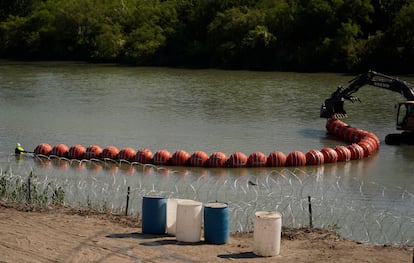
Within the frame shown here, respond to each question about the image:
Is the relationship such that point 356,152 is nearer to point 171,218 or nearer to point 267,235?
point 171,218

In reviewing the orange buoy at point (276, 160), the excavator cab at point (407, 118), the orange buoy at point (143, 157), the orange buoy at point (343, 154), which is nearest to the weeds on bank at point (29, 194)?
the orange buoy at point (143, 157)

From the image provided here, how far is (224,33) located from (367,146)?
53424 mm

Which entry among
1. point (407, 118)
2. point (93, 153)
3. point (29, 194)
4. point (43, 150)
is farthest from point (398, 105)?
point (29, 194)

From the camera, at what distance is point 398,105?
31.0m

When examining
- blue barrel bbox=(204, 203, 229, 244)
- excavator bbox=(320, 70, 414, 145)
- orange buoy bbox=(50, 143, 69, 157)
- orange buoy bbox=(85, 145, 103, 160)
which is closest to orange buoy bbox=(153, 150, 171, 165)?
orange buoy bbox=(85, 145, 103, 160)

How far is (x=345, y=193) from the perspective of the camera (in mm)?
22828

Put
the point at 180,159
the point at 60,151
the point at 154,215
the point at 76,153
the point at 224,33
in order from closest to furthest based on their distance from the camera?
the point at 154,215 < the point at 180,159 < the point at 76,153 < the point at 60,151 < the point at 224,33

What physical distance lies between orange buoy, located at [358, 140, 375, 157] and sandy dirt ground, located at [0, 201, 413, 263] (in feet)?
44.3

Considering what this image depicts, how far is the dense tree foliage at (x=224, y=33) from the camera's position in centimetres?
7219

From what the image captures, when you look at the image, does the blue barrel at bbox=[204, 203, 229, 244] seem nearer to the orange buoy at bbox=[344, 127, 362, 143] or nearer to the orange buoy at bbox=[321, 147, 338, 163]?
the orange buoy at bbox=[321, 147, 338, 163]

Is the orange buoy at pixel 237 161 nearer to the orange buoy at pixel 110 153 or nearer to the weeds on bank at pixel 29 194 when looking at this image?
the orange buoy at pixel 110 153

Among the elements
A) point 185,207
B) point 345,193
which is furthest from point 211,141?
point 185,207

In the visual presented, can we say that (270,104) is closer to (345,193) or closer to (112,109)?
(112,109)

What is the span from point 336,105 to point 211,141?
674 centimetres
